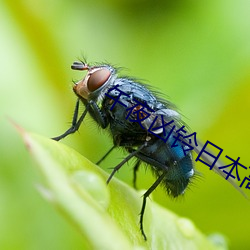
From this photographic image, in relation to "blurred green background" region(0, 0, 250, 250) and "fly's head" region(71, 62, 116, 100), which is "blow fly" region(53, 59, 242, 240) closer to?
"fly's head" region(71, 62, 116, 100)

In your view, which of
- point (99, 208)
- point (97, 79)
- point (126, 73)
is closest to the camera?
point (99, 208)

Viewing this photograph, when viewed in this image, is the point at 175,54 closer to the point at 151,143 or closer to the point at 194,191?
the point at 194,191

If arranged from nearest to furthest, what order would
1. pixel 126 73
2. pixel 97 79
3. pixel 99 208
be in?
pixel 99 208, pixel 97 79, pixel 126 73

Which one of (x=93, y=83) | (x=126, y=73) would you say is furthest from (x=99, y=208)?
(x=126, y=73)

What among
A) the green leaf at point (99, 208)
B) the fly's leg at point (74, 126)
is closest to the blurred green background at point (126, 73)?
the fly's leg at point (74, 126)

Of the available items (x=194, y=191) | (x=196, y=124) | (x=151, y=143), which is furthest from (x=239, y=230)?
(x=151, y=143)

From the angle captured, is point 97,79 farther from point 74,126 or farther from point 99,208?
point 99,208

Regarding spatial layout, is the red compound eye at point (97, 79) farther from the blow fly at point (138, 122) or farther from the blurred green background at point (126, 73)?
the blurred green background at point (126, 73)
